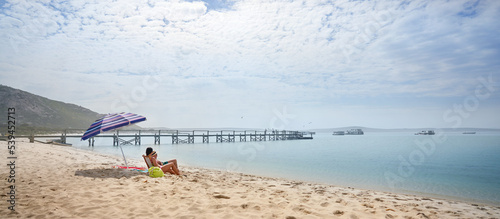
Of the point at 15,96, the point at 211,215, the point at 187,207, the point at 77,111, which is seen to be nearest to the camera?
the point at 211,215

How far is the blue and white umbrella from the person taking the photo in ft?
24.0

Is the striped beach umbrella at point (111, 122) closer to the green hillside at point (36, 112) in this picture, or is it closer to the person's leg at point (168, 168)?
the person's leg at point (168, 168)

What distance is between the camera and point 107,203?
15.2ft

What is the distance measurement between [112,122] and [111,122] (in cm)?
3

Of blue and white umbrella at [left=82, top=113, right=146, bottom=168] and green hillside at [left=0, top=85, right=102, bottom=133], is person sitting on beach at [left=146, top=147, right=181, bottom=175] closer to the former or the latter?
blue and white umbrella at [left=82, top=113, right=146, bottom=168]

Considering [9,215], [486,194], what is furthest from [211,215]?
[486,194]

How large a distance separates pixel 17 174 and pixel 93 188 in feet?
10.4

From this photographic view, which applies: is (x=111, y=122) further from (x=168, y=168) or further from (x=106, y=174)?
(x=168, y=168)

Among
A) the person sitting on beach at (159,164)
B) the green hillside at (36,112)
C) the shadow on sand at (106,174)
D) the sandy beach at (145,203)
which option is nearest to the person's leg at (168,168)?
the person sitting on beach at (159,164)

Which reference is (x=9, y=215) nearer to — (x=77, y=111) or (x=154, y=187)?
(x=154, y=187)

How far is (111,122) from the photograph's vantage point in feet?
24.9

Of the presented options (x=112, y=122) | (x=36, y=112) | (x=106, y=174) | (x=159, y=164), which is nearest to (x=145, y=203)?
(x=106, y=174)

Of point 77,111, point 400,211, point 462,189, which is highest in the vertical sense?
point 77,111

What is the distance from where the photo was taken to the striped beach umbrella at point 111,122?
7.32 m
